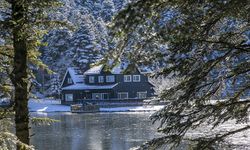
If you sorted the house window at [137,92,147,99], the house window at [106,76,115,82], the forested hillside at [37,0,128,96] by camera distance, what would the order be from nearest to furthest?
the house window at [106,76,115,82] < the house window at [137,92,147,99] < the forested hillside at [37,0,128,96]

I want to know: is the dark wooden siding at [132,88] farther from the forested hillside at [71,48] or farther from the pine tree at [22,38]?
the pine tree at [22,38]

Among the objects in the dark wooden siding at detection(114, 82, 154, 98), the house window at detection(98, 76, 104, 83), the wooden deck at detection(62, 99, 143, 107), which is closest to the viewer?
the wooden deck at detection(62, 99, 143, 107)

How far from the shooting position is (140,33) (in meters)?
4.75

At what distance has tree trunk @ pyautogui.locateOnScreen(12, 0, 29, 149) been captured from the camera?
6.59 meters

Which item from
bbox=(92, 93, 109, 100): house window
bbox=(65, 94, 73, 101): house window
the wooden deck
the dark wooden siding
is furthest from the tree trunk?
bbox=(65, 94, 73, 101): house window

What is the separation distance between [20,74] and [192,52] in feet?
8.93

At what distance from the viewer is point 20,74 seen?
6648 mm

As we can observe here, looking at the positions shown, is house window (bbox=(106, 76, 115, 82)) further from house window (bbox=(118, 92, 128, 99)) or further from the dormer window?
house window (bbox=(118, 92, 128, 99))

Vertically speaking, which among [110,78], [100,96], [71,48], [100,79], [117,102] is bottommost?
[117,102]

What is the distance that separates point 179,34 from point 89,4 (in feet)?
346

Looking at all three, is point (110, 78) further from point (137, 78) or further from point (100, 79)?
point (137, 78)

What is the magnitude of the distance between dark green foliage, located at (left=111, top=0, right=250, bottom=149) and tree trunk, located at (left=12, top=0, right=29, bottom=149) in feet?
7.10

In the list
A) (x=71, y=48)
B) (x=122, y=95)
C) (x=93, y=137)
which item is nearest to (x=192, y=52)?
(x=93, y=137)

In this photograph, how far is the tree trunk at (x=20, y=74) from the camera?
6594 mm
